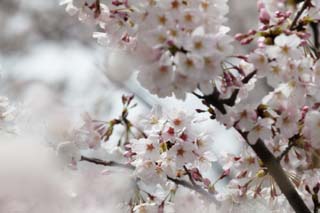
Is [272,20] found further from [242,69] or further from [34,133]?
[34,133]

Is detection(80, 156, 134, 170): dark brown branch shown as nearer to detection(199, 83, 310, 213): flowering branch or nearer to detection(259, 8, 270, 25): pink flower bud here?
detection(199, 83, 310, 213): flowering branch

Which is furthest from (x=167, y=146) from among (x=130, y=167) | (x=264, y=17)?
(x=264, y=17)

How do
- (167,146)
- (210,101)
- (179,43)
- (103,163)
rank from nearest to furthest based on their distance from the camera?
1. (179,43)
2. (210,101)
3. (167,146)
4. (103,163)

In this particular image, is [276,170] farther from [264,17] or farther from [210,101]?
[264,17]

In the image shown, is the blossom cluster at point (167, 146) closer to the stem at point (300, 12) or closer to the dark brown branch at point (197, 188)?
the dark brown branch at point (197, 188)

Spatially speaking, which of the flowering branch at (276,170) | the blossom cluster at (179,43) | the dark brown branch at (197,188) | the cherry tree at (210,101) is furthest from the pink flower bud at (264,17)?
the dark brown branch at (197,188)

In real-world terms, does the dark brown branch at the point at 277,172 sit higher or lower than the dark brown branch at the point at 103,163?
higher

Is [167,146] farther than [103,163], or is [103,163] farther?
[103,163]
